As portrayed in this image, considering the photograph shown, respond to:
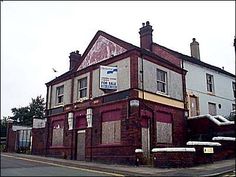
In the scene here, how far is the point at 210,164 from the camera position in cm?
1678

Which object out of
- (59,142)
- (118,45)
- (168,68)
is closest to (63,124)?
(59,142)

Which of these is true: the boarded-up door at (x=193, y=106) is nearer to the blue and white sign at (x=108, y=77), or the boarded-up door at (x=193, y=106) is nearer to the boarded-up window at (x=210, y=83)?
the boarded-up window at (x=210, y=83)

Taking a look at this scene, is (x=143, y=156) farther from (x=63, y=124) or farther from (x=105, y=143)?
(x=63, y=124)

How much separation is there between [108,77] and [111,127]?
11.2ft

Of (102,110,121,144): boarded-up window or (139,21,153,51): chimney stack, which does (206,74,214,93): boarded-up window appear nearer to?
(139,21,153,51): chimney stack

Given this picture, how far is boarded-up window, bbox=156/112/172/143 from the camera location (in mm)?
20884

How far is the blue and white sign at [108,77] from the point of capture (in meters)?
20.7

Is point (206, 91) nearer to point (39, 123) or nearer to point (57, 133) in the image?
point (57, 133)

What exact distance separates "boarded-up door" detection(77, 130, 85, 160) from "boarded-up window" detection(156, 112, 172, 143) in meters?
5.65

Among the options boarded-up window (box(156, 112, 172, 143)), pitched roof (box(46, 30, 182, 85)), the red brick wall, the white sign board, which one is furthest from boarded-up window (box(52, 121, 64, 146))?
the red brick wall

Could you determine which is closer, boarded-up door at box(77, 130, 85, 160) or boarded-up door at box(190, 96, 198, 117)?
boarded-up door at box(77, 130, 85, 160)

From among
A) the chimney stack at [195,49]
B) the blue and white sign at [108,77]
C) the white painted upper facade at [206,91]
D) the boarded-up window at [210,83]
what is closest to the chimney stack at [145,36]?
the white painted upper facade at [206,91]

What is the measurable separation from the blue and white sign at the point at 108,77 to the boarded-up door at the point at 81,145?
4.41 m

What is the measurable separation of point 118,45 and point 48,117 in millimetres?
9663
